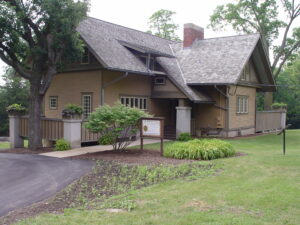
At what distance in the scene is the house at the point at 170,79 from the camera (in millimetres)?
17562

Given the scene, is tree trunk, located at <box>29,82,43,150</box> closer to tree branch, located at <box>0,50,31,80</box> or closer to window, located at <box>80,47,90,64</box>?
tree branch, located at <box>0,50,31,80</box>

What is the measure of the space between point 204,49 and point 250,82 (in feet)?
12.9

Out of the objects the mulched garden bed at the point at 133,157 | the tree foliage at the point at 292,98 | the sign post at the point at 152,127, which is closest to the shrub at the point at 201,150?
the mulched garden bed at the point at 133,157

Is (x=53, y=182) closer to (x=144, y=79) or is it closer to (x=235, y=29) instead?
(x=144, y=79)

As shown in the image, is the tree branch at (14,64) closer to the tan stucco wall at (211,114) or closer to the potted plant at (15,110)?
the potted plant at (15,110)

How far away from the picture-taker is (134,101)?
1917 centimetres

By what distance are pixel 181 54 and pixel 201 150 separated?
44.4ft

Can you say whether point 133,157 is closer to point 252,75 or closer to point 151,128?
point 151,128

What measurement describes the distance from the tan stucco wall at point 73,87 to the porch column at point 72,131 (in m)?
2.98

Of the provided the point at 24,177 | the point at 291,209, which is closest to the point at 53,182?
the point at 24,177

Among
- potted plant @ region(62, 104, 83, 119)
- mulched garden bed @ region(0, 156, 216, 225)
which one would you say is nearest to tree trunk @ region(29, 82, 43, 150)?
potted plant @ region(62, 104, 83, 119)

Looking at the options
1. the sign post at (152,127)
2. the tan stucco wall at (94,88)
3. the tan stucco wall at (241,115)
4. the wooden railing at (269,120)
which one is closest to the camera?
the sign post at (152,127)

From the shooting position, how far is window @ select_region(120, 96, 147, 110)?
18531 millimetres

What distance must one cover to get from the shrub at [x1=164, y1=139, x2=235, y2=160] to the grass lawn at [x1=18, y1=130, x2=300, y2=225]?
2582 mm
